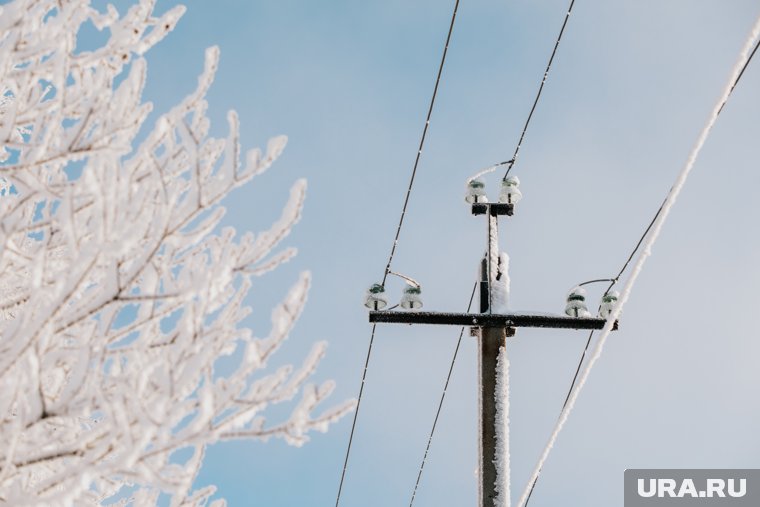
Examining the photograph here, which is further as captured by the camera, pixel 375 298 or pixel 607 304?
pixel 375 298

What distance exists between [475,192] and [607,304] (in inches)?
58.3

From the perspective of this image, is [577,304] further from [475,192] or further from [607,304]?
[475,192]

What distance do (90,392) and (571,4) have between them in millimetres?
3927

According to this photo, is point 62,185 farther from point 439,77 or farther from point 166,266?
point 439,77

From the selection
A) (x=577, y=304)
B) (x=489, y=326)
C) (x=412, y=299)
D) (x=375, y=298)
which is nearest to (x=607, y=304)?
(x=577, y=304)

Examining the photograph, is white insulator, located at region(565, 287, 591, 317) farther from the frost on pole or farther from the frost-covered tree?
the frost-covered tree

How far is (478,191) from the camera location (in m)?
6.85

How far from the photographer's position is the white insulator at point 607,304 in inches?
246

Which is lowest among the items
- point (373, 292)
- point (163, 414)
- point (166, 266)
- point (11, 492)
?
point (11, 492)

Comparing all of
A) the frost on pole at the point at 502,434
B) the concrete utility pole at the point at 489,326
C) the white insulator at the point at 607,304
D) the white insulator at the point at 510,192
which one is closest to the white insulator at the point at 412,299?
the concrete utility pole at the point at 489,326

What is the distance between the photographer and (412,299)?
637 cm

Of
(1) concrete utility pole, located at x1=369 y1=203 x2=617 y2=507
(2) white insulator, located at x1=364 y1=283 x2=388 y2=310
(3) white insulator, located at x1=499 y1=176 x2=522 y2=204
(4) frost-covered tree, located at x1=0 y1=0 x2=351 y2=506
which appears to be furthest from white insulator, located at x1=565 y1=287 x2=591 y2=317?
(4) frost-covered tree, located at x1=0 y1=0 x2=351 y2=506

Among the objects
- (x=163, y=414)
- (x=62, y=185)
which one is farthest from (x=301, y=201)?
(x=62, y=185)

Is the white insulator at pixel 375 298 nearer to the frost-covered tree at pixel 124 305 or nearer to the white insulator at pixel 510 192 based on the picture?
the white insulator at pixel 510 192
